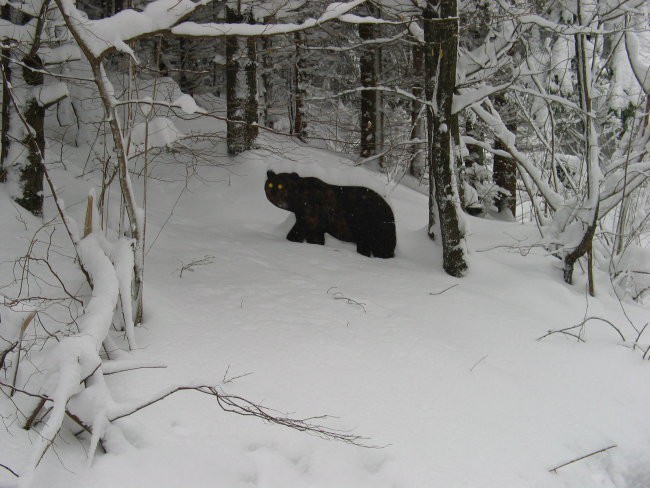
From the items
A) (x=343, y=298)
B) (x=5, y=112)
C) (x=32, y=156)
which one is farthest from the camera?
(x=32, y=156)

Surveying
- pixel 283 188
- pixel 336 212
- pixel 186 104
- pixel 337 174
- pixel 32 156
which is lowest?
pixel 336 212

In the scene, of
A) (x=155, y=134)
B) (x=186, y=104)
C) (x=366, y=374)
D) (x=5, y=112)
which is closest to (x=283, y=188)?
(x=155, y=134)

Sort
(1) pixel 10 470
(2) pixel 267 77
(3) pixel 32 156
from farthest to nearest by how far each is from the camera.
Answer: (2) pixel 267 77, (3) pixel 32 156, (1) pixel 10 470

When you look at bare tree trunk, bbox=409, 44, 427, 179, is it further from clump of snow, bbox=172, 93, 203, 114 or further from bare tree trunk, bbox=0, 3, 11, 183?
bare tree trunk, bbox=0, 3, 11, 183

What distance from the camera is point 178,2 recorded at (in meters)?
3.72

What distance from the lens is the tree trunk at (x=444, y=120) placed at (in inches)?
240

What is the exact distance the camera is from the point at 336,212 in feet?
23.8

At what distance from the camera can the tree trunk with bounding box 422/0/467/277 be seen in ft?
20.0

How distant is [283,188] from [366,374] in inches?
148

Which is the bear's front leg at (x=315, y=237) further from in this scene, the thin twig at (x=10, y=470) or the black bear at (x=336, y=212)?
the thin twig at (x=10, y=470)

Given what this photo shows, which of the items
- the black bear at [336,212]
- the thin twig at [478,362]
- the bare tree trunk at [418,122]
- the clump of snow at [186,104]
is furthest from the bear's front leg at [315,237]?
the clump of snow at [186,104]

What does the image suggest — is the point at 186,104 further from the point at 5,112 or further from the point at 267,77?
the point at 267,77

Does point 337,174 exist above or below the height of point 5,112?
below

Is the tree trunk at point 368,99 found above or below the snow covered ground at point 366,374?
above
